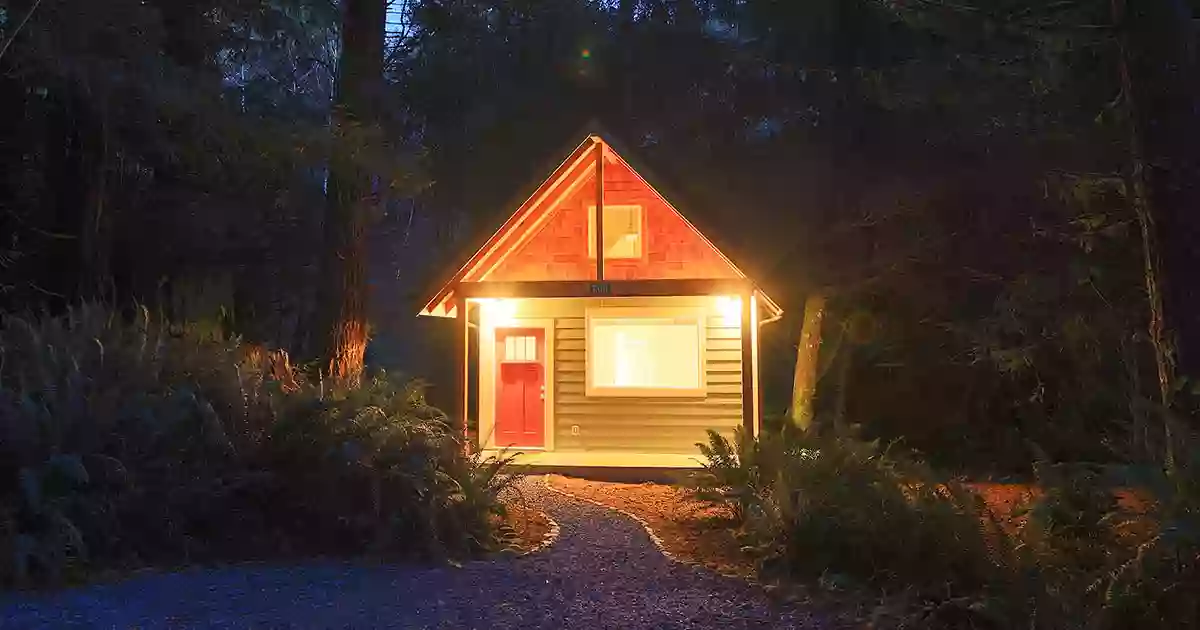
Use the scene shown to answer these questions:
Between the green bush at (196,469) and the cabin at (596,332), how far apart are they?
457 centimetres

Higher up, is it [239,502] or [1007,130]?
[1007,130]

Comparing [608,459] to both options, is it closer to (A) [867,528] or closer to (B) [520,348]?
(B) [520,348]

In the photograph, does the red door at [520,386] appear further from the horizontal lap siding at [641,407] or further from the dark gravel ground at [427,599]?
the dark gravel ground at [427,599]

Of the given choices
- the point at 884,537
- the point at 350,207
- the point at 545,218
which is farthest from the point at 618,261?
the point at 884,537

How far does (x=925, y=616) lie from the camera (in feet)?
17.8

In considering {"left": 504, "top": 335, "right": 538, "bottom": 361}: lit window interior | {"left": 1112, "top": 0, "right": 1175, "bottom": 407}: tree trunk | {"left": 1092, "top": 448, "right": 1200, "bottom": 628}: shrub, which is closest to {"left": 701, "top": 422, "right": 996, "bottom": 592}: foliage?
{"left": 1092, "top": 448, "right": 1200, "bottom": 628}: shrub

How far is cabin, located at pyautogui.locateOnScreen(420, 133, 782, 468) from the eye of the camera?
12.5 metres

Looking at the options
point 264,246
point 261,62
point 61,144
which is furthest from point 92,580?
point 261,62

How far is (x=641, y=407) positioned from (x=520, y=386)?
1.83 metres

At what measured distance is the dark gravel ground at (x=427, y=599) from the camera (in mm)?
5230

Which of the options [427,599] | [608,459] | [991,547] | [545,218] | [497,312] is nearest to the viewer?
[427,599]

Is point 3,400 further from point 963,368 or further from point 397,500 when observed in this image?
point 963,368

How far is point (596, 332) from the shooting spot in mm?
13742

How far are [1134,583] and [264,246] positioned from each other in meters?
14.3
